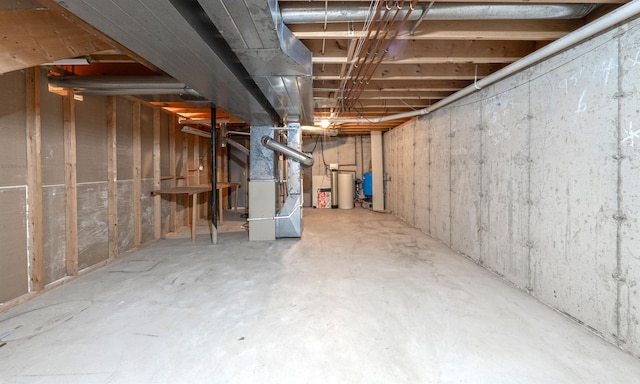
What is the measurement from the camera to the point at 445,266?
9.23 feet

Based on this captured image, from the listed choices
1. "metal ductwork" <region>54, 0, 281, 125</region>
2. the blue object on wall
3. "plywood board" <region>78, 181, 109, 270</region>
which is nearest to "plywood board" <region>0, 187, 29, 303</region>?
"plywood board" <region>78, 181, 109, 270</region>

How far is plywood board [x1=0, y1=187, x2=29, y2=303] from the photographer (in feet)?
6.51

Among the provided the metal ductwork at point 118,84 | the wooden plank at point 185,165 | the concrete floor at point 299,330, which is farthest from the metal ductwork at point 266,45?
the wooden plank at point 185,165

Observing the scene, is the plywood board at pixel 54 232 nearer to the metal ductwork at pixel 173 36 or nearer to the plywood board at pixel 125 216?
the plywood board at pixel 125 216

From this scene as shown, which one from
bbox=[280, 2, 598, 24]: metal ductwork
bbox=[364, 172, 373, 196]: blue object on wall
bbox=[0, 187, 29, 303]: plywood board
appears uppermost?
bbox=[280, 2, 598, 24]: metal ductwork

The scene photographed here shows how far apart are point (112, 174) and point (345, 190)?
5.06m

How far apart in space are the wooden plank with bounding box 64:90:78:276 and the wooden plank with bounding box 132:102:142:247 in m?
0.92

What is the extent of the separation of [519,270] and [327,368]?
6.58 feet

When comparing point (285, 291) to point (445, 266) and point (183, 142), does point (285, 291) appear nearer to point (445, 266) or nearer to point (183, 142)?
point (445, 266)

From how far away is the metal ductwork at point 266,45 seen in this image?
4.28 feet

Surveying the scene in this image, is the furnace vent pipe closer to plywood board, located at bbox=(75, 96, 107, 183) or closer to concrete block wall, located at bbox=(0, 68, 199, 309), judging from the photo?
concrete block wall, located at bbox=(0, 68, 199, 309)

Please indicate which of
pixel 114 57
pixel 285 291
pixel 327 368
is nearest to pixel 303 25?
pixel 114 57

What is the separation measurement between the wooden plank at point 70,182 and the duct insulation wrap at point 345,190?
5340mm

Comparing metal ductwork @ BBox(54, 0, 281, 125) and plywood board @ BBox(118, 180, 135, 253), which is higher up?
metal ductwork @ BBox(54, 0, 281, 125)
